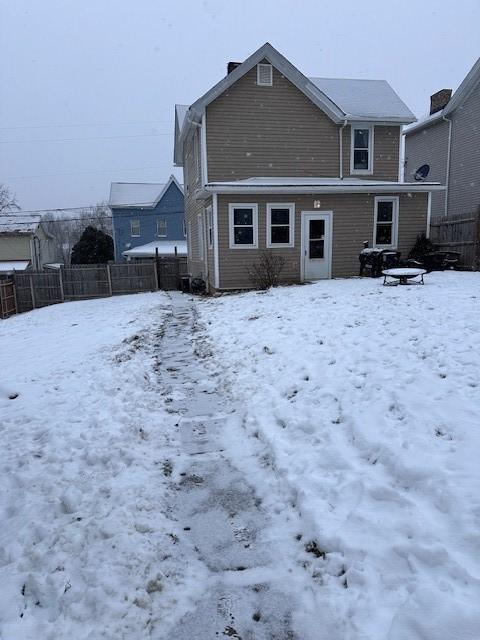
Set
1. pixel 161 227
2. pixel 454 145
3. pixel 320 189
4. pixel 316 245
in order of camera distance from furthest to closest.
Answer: pixel 161 227, pixel 454 145, pixel 316 245, pixel 320 189

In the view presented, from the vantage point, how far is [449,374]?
4.54m

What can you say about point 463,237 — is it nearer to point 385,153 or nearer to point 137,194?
point 385,153

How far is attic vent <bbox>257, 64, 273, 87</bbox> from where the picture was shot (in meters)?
15.5

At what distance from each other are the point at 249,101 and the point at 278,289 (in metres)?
7.09

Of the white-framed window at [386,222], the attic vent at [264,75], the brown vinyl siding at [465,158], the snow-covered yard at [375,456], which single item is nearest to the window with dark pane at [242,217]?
the white-framed window at [386,222]

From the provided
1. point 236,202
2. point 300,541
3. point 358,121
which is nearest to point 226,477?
point 300,541

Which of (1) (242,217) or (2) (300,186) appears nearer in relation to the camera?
(2) (300,186)

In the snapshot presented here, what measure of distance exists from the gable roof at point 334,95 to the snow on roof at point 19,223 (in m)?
17.6

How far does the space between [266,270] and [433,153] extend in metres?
12.8

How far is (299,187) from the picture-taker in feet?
46.4

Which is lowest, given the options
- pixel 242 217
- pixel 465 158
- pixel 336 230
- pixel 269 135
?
pixel 336 230

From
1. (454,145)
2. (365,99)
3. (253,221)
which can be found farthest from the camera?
(454,145)

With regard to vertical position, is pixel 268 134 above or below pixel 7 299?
above

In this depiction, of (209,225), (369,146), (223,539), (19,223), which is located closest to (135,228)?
(19,223)
